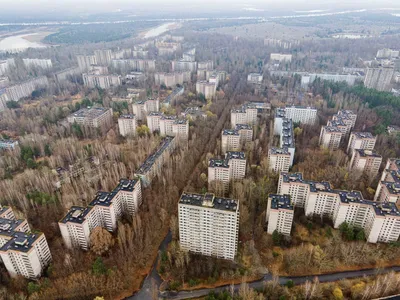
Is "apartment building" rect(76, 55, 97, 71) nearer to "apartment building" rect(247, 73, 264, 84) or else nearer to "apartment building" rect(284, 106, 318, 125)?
"apartment building" rect(247, 73, 264, 84)

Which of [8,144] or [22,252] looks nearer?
[22,252]

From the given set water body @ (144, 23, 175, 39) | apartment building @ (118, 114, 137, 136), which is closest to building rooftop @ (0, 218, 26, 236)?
apartment building @ (118, 114, 137, 136)

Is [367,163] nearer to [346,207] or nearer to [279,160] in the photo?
[279,160]

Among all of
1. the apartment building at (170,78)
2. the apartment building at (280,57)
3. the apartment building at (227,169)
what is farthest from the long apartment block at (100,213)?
the apartment building at (280,57)

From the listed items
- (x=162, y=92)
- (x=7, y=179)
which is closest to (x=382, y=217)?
(x=7, y=179)

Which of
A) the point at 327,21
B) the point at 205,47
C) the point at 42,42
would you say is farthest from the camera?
the point at 327,21

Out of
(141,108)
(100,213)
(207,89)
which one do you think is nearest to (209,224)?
(100,213)

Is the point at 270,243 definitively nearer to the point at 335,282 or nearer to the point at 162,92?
the point at 335,282
